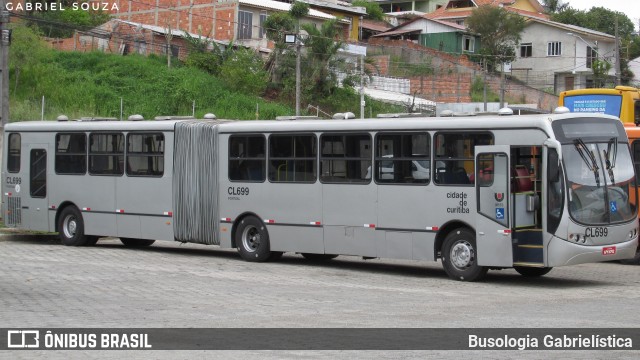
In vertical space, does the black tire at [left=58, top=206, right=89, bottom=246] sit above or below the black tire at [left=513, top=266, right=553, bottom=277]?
above

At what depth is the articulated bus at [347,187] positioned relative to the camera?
56.7 ft

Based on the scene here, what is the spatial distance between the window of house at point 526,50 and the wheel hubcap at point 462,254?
64011mm

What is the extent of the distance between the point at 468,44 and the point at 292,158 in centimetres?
6083

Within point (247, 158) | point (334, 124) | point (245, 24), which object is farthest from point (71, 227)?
point (245, 24)

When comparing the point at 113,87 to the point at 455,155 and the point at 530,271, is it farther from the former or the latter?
the point at 530,271

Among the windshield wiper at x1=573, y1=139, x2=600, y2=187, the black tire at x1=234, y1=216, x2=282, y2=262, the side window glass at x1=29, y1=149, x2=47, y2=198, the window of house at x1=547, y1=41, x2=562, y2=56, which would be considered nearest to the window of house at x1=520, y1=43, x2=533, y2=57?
the window of house at x1=547, y1=41, x2=562, y2=56

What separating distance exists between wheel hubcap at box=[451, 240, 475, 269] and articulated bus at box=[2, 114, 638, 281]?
2 cm

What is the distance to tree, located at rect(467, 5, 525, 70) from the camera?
75062 mm

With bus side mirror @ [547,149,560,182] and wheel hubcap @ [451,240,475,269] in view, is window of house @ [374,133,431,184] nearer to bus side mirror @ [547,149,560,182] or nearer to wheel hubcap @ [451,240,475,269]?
wheel hubcap @ [451,240,475,269]

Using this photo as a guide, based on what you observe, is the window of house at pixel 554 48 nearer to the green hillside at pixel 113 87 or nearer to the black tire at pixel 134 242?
the green hillside at pixel 113 87

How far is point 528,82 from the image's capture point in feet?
254

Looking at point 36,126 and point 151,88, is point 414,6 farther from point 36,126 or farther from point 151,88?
point 36,126

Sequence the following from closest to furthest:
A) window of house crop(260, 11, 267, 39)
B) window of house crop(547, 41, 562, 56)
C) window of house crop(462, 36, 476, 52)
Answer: window of house crop(260, 11, 267, 39), window of house crop(547, 41, 562, 56), window of house crop(462, 36, 476, 52)

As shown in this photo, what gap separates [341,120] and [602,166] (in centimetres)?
529
